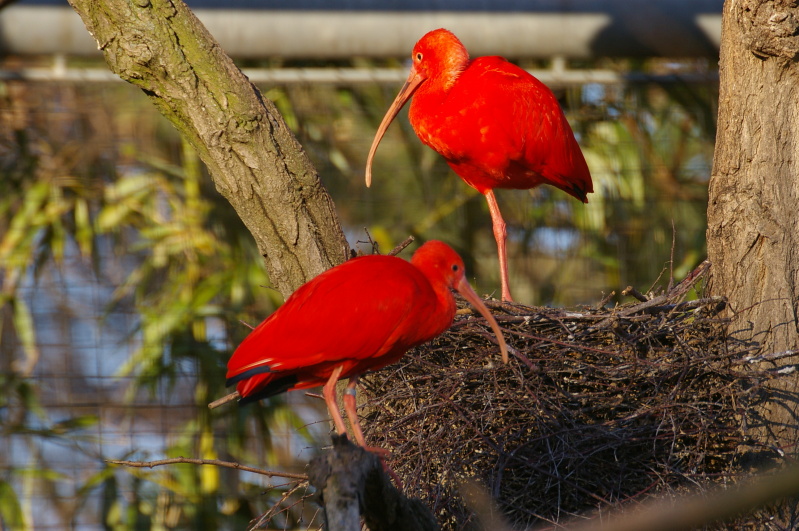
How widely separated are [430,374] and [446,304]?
63cm

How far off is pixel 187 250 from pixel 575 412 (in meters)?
3.58

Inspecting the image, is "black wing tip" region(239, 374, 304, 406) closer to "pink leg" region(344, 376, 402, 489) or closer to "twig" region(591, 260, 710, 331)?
"pink leg" region(344, 376, 402, 489)

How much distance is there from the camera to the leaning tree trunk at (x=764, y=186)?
2773 millimetres

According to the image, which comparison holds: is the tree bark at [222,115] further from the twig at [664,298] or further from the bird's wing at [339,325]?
the twig at [664,298]

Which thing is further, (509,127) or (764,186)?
(509,127)

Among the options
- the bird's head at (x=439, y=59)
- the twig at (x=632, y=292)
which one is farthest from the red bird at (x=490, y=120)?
the twig at (x=632, y=292)

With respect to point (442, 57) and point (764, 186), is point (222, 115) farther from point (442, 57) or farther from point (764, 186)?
point (764, 186)

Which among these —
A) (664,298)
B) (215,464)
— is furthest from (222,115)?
(664,298)

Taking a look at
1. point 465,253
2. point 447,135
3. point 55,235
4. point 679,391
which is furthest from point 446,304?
point 55,235

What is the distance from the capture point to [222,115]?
8.96ft

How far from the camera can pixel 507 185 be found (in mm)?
4137

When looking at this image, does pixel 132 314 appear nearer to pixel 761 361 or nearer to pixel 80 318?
pixel 80 318

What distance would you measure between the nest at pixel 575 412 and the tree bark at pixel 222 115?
60cm

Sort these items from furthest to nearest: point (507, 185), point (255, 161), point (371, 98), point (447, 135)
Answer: point (371, 98)
point (507, 185)
point (447, 135)
point (255, 161)
